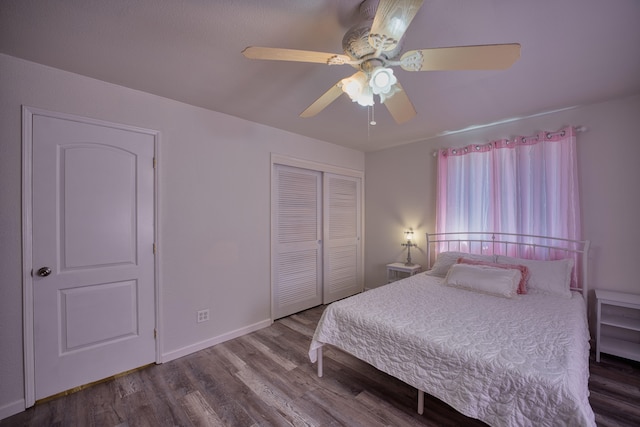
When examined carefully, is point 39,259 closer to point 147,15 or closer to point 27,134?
point 27,134

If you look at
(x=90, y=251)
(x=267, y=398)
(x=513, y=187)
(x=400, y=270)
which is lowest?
(x=267, y=398)

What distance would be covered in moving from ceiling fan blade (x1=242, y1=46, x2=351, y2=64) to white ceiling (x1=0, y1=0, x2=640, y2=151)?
271mm

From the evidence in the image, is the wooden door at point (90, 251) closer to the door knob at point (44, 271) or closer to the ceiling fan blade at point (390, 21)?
the door knob at point (44, 271)

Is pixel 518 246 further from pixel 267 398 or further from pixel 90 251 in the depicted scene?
pixel 90 251

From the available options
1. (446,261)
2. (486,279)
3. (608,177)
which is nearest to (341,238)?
(446,261)

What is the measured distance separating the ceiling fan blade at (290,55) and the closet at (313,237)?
2.01m

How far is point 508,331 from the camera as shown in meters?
1.65

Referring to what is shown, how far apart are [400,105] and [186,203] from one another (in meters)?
2.12

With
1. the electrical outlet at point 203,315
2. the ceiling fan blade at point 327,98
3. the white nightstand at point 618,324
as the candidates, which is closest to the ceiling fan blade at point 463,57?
the ceiling fan blade at point 327,98

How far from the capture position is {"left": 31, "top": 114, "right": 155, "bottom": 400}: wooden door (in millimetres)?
1904

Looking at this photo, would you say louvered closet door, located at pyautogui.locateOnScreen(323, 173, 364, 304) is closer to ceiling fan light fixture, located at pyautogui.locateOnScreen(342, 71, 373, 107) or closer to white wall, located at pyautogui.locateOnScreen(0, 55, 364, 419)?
white wall, located at pyautogui.locateOnScreen(0, 55, 364, 419)

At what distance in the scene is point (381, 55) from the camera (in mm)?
1325

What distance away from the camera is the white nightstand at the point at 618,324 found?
224 cm

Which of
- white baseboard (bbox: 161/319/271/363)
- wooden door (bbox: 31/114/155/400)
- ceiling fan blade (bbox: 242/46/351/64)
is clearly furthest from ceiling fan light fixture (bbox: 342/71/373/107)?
white baseboard (bbox: 161/319/271/363)
